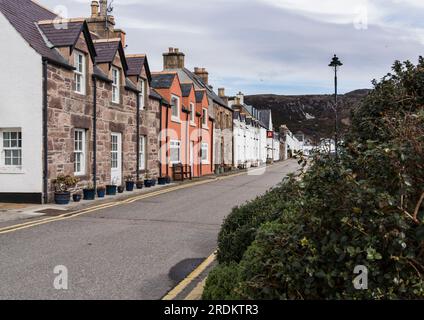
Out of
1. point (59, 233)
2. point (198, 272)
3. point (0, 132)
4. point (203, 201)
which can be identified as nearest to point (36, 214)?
point (59, 233)

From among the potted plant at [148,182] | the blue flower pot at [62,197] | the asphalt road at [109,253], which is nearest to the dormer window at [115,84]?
the potted plant at [148,182]

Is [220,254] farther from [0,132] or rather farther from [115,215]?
[0,132]

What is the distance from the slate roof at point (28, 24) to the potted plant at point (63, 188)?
4.29 metres

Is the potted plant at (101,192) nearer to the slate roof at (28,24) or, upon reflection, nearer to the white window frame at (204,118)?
the slate roof at (28,24)

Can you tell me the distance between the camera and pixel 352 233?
314 cm

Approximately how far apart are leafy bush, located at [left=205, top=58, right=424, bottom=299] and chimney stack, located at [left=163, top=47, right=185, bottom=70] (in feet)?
123

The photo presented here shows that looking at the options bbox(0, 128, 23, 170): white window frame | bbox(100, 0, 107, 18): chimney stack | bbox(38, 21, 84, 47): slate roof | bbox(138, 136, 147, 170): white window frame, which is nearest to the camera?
bbox(0, 128, 23, 170): white window frame

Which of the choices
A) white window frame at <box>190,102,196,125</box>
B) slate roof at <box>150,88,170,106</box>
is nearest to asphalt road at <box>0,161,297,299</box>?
slate roof at <box>150,88,170,106</box>

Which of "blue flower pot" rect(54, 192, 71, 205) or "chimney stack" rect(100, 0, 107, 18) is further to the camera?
"chimney stack" rect(100, 0, 107, 18)

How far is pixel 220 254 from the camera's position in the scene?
611 centimetres

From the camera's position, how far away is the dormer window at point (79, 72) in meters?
17.0

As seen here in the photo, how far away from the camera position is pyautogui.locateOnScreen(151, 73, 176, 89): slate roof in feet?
90.3

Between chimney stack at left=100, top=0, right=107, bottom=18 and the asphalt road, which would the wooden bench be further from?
the asphalt road

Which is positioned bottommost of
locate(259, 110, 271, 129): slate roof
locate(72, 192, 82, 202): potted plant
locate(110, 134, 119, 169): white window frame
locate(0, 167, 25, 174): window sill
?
locate(72, 192, 82, 202): potted plant
